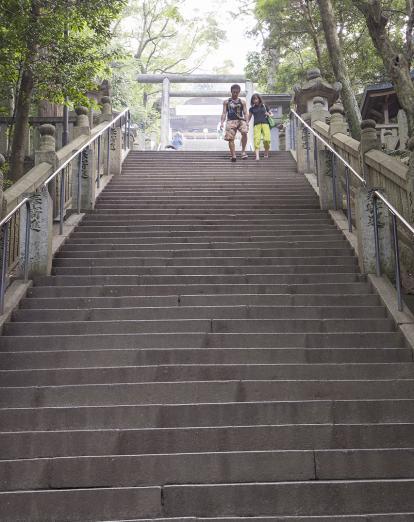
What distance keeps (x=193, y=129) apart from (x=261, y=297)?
36643 mm

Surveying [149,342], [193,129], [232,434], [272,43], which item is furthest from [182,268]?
[193,129]

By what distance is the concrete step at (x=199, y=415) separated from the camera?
3.87 m

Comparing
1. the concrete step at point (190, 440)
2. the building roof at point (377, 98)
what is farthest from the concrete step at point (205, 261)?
the building roof at point (377, 98)

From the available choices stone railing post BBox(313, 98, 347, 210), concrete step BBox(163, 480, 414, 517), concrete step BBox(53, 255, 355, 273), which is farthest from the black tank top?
concrete step BBox(163, 480, 414, 517)

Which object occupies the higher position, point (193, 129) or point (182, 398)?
point (193, 129)

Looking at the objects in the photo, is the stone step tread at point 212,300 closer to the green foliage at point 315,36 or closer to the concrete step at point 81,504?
the concrete step at point 81,504

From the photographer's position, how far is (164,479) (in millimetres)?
3383

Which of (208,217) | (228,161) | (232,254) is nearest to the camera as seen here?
(232,254)

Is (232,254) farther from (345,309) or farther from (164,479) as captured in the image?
(164,479)

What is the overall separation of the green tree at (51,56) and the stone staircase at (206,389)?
3.34 meters

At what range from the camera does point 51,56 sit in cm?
923

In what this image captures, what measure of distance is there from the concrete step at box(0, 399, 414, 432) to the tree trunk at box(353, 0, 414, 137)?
376 centimetres

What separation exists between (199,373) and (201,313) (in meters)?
1.09

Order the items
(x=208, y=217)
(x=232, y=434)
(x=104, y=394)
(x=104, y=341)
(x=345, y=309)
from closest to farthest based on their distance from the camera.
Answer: (x=232, y=434)
(x=104, y=394)
(x=104, y=341)
(x=345, y=309)
(x=208, y=217)
